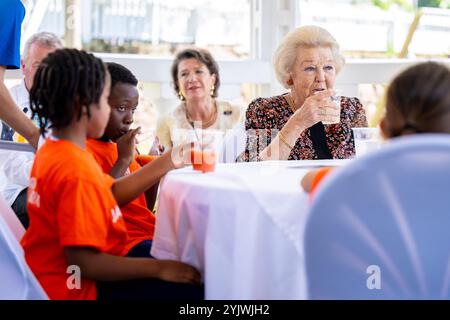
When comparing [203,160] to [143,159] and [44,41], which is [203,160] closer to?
[143,159]

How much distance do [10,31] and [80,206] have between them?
1.07m

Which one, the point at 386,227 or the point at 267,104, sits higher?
the point at 267,104

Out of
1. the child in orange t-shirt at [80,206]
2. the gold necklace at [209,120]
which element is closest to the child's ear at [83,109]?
the child in orange t-shirt at [80,206]

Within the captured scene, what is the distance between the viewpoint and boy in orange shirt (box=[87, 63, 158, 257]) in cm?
204

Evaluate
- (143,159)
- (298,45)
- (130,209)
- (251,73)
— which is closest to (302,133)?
(298,45)

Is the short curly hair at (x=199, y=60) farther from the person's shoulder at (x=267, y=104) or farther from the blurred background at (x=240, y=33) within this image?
the person's shoulder at (x=267, y=104)

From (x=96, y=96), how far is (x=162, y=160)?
0.74 feet

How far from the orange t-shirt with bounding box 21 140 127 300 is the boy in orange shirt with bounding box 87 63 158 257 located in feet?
0.78

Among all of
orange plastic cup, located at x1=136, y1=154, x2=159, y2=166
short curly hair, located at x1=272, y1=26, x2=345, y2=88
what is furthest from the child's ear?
short curly hair, located at x1=272, y1=26, x2=345, y2=88

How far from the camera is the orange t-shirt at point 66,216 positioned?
1.58 m

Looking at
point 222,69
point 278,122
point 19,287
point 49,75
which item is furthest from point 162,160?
point 222,69

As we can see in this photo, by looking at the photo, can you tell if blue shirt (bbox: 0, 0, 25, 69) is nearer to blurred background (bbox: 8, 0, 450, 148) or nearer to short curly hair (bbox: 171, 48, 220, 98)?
short curly hair (bbox: 171, 48, 220, 98)

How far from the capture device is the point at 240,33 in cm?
437

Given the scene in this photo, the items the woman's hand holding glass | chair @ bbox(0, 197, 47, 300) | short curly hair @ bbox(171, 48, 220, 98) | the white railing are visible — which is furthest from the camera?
the white railing
